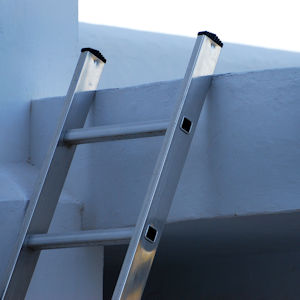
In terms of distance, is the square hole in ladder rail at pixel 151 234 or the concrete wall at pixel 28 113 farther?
the concrete wall at pixel 28 113

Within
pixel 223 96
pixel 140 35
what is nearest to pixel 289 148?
pixel 223 96

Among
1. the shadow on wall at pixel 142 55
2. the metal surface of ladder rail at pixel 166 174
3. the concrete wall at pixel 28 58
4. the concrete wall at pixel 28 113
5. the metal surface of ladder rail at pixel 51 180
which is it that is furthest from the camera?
the shadow on wall at pixel 142 55

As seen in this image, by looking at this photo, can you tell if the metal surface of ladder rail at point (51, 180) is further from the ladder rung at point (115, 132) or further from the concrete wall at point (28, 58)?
the concrete wall at point (28, 58)

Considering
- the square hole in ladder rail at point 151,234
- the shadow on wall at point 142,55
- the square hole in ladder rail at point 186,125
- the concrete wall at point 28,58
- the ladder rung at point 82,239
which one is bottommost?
the ladder rung at point 82,239

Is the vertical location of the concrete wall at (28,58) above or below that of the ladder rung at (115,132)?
above

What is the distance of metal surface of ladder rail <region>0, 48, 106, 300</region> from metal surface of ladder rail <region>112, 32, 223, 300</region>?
32 cm

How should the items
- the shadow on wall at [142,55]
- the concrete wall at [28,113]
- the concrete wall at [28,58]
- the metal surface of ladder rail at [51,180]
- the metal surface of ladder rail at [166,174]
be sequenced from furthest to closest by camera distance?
1. the shadow on wall at [142,55]
2. the concrete wall at [28,58]
3. the concrete wall at [28,113]
4. the metal surface of ladder rail at [51,180]
5. the metal surface of ladder rail at [166,174]

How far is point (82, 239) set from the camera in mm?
1923

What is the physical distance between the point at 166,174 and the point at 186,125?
0.16 metres

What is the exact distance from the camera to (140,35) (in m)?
3.56

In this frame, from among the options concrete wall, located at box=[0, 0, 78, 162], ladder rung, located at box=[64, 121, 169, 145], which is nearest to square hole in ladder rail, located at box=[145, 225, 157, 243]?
ladder rung, located at box=[64, 121, 169, 145]

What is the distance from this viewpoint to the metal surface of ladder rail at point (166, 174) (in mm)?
1789

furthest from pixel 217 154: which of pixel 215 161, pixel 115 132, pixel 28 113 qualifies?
pixel 28 113

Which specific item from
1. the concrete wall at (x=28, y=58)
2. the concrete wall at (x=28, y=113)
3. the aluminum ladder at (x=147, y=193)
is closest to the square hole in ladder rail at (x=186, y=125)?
the aluminum ladder at (x=147, y=193)
